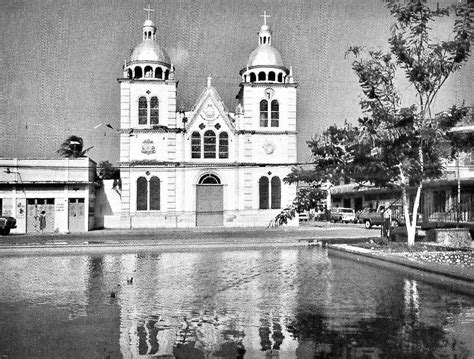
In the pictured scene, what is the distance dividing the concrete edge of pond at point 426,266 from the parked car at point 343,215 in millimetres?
38558

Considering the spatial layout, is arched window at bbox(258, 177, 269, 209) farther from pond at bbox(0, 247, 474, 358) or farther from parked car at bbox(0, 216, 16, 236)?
pond at bbox(0, 247, 474, 358)

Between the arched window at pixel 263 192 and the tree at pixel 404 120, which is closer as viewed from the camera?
the tree at pixel 404 120

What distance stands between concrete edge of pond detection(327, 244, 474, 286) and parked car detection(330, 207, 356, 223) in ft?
127

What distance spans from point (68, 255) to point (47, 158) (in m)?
19.9

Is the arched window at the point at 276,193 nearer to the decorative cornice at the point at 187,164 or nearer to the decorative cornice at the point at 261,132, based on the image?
the decorative cornice at the point at 187,164

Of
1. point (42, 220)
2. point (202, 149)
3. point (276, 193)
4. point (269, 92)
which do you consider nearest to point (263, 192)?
point (276, 193)

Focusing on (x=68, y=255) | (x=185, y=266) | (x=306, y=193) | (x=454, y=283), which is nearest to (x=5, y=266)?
(x=68, y=255)

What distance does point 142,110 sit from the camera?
44.5m

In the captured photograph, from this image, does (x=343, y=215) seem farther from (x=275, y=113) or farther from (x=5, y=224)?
(x=5, y=224)

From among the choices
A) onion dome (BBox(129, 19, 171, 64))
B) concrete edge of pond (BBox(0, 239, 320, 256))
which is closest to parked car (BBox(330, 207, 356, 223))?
onion dome (BBox(129, 19, 171, 64))

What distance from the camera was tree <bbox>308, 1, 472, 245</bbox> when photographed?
63.2 ft

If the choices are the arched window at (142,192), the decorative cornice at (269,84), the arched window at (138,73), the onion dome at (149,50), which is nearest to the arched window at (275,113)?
the decorative cornice at (269,84)

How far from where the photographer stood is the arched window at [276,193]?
145 ft

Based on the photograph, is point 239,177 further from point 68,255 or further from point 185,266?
point 185,266
